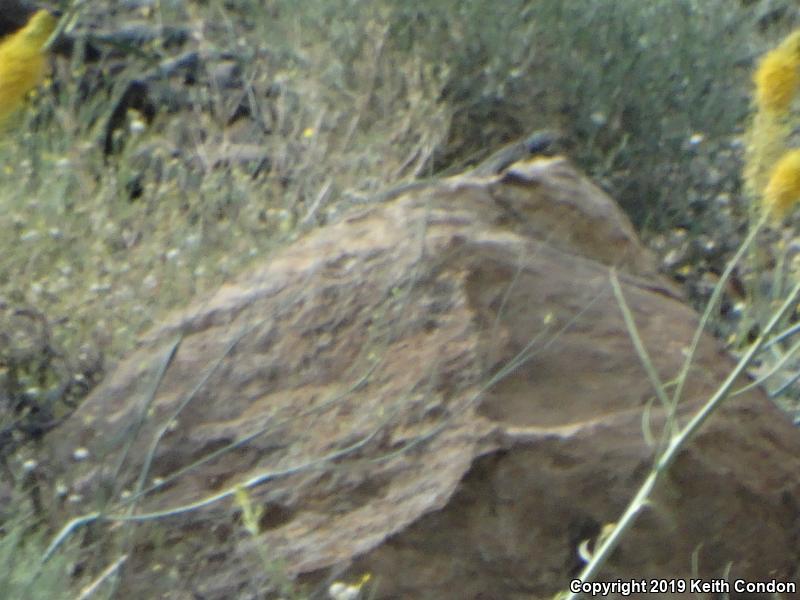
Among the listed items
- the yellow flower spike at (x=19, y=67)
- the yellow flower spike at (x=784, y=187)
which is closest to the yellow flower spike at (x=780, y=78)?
the yellow flower spike at (x=784, y=187)

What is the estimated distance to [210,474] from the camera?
2.98m

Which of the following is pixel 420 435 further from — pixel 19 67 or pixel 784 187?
pixel 19 67

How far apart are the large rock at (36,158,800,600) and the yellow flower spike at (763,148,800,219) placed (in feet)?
2.65

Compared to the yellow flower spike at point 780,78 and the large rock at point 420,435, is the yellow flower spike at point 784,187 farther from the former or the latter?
the large rock at point 420,435

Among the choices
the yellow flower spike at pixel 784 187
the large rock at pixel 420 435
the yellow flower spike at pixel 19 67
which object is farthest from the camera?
the large rock at pixel 420 435

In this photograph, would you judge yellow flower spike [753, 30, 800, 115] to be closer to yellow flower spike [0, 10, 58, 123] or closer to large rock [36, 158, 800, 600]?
large rock [36, 158, 800, 600]

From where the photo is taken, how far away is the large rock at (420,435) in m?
2.80

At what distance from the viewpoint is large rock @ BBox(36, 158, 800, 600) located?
280 cm

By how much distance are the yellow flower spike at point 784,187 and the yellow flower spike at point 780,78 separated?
3.0 inches

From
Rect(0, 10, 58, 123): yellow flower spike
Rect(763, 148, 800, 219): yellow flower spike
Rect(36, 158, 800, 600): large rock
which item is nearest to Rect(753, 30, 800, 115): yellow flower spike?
Rect(763, 148, 800, 219): yellow flower spike

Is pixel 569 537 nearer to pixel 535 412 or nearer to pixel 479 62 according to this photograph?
Result: pixel 535 412

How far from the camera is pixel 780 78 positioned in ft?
6.35

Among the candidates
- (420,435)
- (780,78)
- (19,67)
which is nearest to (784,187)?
(780,78)

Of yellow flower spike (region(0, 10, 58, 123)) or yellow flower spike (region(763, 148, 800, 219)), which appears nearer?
yellow flower spike (region(0, 10, 58, 123))
